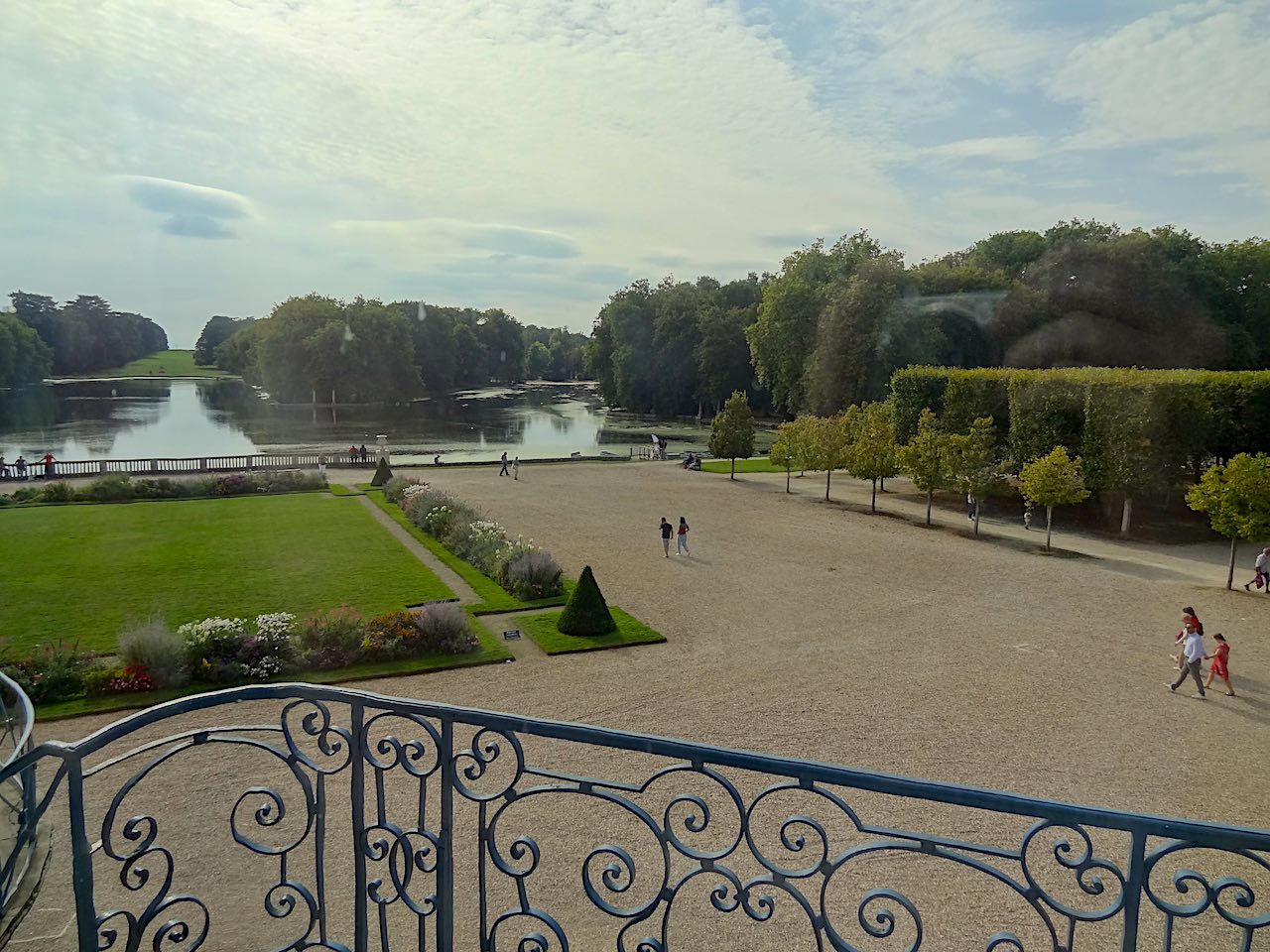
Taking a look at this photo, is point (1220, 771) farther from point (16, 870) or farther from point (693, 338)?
point (693, 338)

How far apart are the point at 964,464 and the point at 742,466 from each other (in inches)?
726

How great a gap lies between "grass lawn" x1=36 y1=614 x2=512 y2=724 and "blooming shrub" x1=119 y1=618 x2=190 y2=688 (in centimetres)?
21

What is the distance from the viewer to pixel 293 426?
7138 cm

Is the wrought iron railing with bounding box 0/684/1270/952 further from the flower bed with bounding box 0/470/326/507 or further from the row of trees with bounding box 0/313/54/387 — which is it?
the row of trees with bounding box 0/313/54/387

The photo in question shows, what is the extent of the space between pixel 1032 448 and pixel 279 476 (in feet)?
86.2

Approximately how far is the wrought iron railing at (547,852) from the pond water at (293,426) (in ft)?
141

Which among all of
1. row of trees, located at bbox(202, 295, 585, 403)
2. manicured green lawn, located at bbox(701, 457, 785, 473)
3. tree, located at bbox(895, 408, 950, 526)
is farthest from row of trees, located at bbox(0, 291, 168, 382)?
tree, located at bbox(895, 408, 950, 526)

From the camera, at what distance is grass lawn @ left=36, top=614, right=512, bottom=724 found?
480 inches

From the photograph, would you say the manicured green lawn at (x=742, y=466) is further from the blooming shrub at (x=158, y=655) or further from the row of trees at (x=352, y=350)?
the row of trees at (x=352, y=350)

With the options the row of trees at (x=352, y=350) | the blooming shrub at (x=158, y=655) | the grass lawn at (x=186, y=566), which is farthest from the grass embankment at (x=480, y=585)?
the row of trees at (x=352, y=350)

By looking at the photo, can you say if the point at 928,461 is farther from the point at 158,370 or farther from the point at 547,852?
the point at 158,370

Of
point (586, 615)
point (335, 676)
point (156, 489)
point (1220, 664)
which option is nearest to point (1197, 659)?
point (1220, 664)

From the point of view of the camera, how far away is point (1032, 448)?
29344 millimetres

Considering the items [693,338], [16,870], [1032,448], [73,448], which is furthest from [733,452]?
[693,338]
